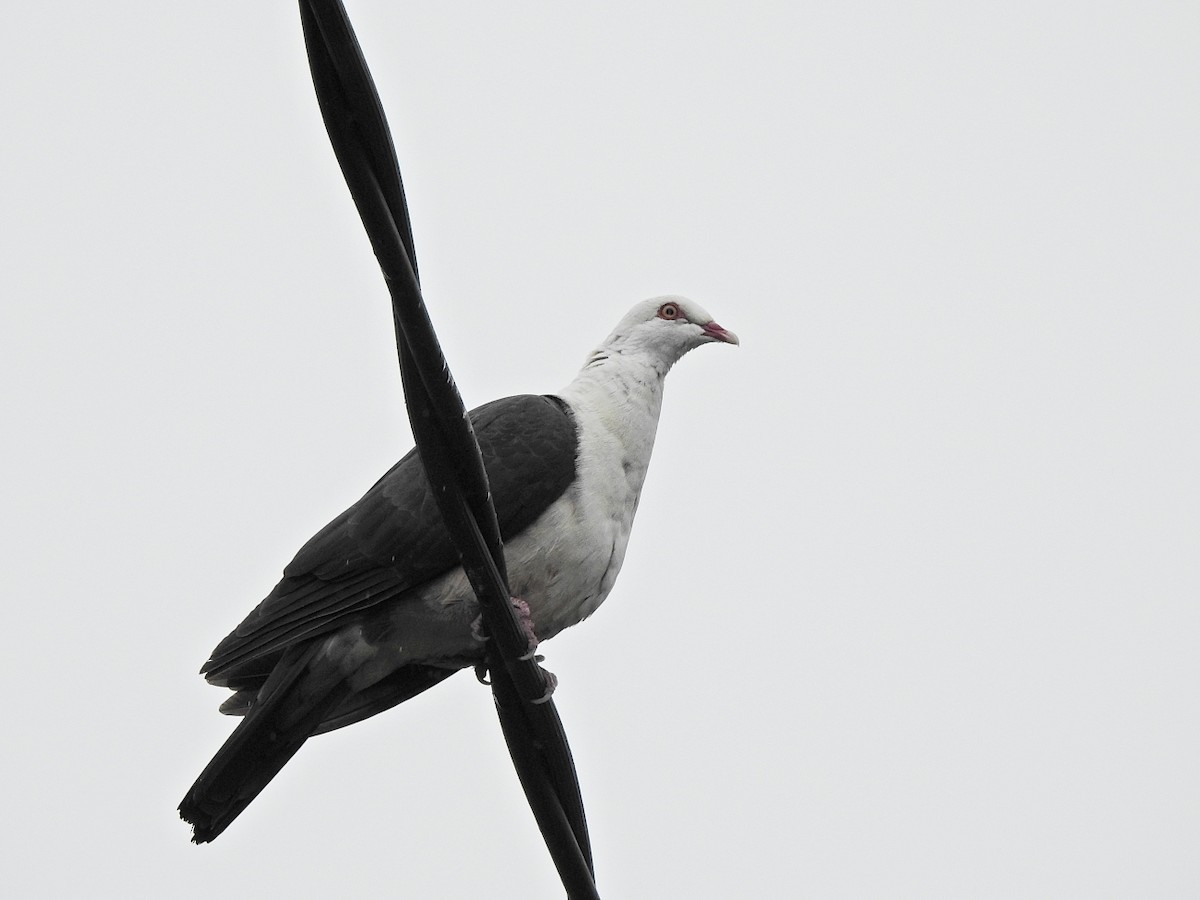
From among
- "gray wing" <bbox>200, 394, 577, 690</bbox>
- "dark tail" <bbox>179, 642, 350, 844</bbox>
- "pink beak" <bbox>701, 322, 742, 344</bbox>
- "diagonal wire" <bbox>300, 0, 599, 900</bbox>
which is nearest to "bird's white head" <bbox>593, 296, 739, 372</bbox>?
"pink beak" <bbox>701, 322, 742, 344</bbox>

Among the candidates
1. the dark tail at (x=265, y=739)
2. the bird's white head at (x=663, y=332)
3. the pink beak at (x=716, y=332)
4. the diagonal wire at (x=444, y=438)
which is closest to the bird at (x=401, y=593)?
the dark tail at (x=265, y=739)

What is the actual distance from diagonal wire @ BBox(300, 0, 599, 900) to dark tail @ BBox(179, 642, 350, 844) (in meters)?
0.77

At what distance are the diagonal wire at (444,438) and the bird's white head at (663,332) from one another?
1.98 metres

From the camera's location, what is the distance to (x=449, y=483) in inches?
98.3

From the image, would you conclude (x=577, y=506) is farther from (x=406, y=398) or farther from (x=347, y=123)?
(x=347, y=123)

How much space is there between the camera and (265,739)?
3525 mm

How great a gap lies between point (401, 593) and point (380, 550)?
0.14 m

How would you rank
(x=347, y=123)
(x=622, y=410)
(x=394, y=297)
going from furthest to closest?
(x=622, y=410) → (x=394, y=297) → (x=347, y=123)

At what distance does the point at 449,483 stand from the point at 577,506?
1420mm

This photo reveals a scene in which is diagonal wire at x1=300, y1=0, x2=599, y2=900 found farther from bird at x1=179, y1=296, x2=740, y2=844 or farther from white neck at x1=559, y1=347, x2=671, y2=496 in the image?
white neck at x1=559, y1=347, x2=671, y2=496

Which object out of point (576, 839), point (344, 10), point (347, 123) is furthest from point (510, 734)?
point (344, 10)

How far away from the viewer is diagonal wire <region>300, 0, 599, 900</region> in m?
2.07

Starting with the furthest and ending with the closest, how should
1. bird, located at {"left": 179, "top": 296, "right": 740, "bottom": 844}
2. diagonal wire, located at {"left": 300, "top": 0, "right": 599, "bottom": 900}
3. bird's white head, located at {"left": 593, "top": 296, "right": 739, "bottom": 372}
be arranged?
bird's white head, located at {"left": 593, "top": 296, "right": 739, "bottom": 372}, bird, located at {"left": 179, "top": 296, "right": 740, "bottom": 844}, diagonal wire, located at {"left": 300, "top": 0, "right": 599, "bottom": 900}

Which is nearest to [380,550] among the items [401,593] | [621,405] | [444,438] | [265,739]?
[401,593]
